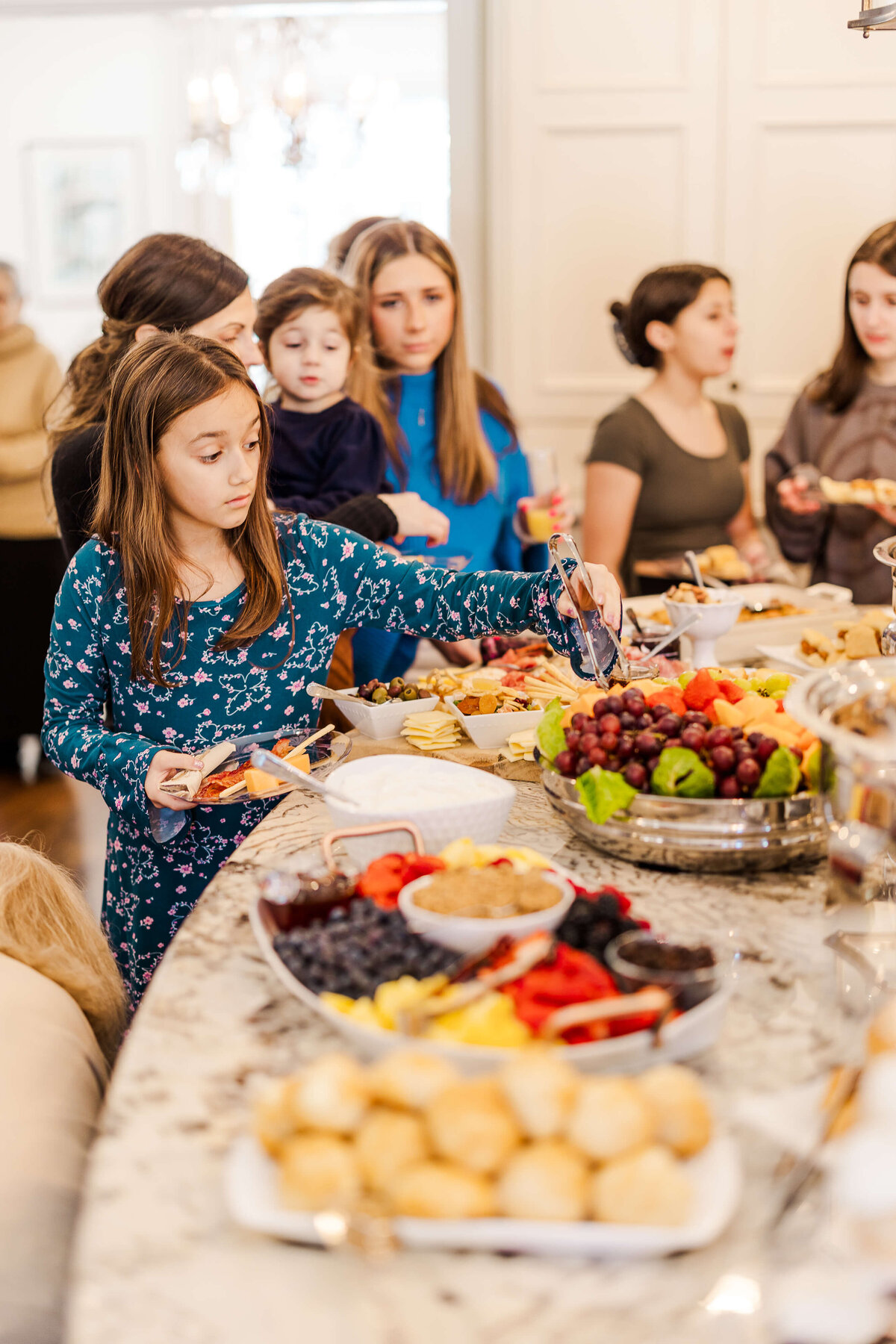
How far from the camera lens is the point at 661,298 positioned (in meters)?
3.28

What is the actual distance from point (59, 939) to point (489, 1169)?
887mm

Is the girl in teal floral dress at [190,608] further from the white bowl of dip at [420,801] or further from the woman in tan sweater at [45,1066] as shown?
the white bowl of dip at [420,801]

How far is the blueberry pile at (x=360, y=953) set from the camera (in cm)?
96

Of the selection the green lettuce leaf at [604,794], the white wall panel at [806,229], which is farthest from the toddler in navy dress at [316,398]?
the white wall panel at [806,229]

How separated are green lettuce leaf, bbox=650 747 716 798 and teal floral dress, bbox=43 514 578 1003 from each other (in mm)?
500

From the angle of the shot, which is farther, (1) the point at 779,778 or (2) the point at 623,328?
(2) the point at 623,328

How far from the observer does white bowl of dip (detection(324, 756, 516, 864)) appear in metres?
1.25

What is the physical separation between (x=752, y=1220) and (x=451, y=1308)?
0.67 ft

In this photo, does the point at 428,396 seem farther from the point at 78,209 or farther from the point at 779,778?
the point at 78,209

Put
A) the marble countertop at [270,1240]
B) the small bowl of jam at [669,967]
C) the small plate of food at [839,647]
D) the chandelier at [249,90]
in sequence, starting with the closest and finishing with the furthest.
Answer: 1. the marble countertop at [270,1240]
2. the small bowl of jam at [669,967]
3. the small plate of food at [839,647]
4. the chandelier at [249,90]

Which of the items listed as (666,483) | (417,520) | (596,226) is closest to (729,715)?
(417,520)

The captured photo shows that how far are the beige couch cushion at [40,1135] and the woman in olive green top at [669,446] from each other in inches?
86.7

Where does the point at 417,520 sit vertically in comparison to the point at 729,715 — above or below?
above

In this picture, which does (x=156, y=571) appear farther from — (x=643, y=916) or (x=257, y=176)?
(x=257, y=176)
